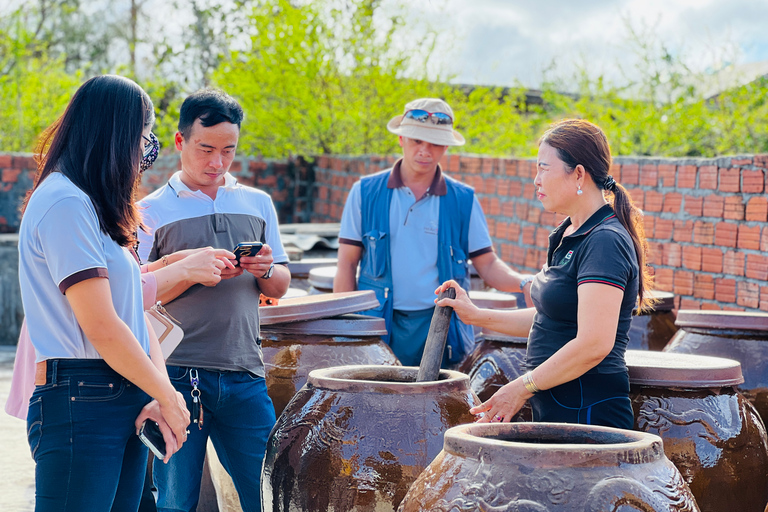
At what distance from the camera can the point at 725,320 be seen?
3.59 metres

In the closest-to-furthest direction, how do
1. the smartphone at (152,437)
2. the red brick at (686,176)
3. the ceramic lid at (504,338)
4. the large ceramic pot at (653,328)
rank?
the smartphone at (152,437), the ceramic lid at (504,338), the large ceramic pot at (653,328), the red brick at (686,176)

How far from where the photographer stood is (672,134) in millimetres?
9531

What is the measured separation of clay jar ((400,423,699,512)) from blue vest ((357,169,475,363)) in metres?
2.18

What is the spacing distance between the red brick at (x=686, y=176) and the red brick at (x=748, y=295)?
711 mm

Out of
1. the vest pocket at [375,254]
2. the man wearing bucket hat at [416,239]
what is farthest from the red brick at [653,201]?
the vest pocket at [375,254]

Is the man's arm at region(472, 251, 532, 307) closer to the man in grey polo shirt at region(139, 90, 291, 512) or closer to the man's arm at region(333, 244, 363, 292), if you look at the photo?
the man's arm at region(333, 244, 363, 292)

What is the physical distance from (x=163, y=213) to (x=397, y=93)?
9.23 meters

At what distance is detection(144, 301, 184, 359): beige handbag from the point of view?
108 inches

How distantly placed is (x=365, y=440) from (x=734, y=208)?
11.0 feet

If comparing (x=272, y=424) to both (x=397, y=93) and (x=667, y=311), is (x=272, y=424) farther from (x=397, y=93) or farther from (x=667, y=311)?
(x=397, y=93)

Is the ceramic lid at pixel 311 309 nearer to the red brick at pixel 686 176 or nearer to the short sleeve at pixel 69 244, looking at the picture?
the short sleeve at pixel 69 244

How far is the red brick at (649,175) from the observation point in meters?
5.71

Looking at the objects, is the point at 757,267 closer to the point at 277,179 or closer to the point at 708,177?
the point at 708,177

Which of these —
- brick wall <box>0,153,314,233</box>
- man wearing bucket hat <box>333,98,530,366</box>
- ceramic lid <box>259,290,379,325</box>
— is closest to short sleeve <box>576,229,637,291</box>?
ceramic lid <box>259,290,379,325</box>
